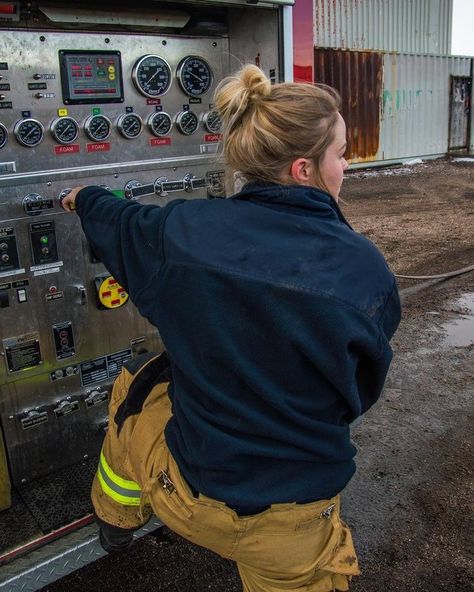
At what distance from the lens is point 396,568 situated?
113 inches

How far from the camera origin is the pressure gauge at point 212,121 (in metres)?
3.09

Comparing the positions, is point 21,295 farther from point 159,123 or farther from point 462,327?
point 462,327

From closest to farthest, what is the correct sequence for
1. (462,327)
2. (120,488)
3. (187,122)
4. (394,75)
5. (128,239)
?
1. (128,239)
2. (120,488)
3. (187,122)
4. (462,327)
5. (394,75)

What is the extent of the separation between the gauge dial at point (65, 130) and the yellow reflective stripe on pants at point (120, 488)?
133cm

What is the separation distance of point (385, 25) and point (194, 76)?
15746mm

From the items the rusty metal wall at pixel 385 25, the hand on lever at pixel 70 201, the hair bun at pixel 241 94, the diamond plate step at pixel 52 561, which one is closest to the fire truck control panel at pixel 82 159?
the hand on lever at pixel 70 201

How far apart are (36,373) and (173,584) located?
3.58ft

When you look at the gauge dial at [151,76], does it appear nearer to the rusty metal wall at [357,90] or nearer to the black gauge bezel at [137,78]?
the black gauge bezel at [137,78]

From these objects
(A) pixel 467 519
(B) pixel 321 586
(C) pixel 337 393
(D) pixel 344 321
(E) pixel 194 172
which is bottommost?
(A) pixel 467 519

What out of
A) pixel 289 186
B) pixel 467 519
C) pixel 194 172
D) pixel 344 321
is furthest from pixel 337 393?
pixel 467 519

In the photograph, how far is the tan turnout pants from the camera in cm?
180

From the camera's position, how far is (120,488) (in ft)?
7.52

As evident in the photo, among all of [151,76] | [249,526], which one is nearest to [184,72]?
[151,76]

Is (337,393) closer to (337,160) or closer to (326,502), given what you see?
(326,502)
